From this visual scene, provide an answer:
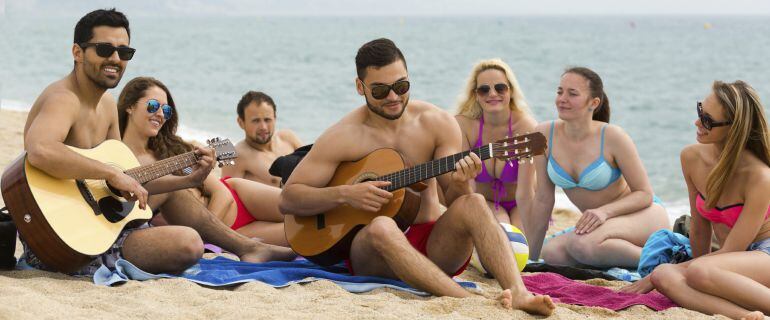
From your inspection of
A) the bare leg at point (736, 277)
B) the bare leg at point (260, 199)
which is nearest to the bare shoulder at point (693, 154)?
the bare leg at point (736, 277)

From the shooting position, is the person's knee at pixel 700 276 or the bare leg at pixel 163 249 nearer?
the person's knee at pixel 700 276

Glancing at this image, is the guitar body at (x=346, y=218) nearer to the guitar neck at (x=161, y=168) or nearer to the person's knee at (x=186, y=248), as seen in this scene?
the person's knee at (x=186, y=248)

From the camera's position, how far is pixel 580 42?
56.7 m

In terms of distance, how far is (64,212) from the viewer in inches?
190

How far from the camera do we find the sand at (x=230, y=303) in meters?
4.31

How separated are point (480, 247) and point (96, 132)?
7.09 feet

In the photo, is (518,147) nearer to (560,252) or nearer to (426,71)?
(560,252)

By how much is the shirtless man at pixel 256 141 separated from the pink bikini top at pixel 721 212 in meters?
3.35

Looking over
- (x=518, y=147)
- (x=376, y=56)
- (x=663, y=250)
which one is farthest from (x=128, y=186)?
(x=663, y=250)

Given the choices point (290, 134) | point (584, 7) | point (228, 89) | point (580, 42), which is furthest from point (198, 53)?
point (584, 7)

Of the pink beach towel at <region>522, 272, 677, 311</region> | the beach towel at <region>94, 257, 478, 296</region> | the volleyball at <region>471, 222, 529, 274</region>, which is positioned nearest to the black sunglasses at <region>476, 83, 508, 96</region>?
the volleyball at <region>471, 222, 529, 274</region>

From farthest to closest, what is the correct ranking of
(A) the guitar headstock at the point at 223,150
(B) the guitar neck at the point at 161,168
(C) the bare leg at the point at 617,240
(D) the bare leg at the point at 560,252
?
(D) the bare leg at the point at 560,252, (C) the bare leg at the point at 617,240, (A) the guitar headstock at the point at 223,150, (B) the guitar neck at the point at 161,168

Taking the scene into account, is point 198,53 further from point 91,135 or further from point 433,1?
point 433,1

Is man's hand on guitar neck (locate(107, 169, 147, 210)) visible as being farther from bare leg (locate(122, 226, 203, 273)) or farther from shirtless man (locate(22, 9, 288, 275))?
bare leg (locate(122, 226, 203, 273))
